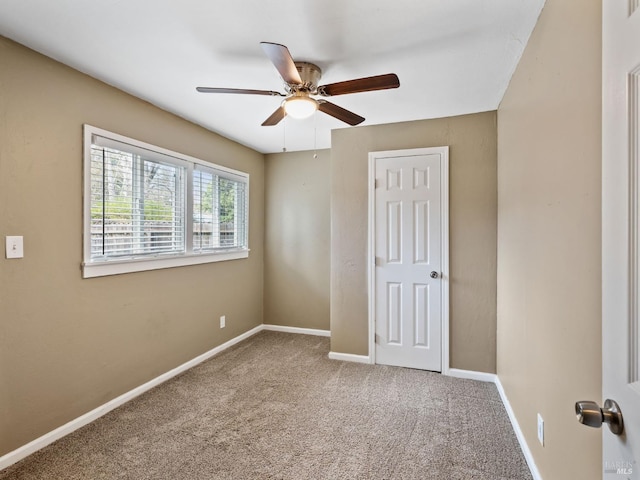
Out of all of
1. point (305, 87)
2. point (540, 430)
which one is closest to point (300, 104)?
point (305, 87)

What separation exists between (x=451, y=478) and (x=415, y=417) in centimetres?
59

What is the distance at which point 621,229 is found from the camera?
0.65 m

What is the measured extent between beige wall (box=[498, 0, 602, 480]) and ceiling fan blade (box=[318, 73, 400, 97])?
717 millimetres

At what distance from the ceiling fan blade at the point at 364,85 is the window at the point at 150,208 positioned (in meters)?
1.67

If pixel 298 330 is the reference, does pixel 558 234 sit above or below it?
above

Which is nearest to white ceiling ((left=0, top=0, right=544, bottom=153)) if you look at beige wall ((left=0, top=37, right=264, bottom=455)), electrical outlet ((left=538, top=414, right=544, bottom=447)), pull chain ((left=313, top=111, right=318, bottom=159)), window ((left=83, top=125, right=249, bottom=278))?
beige wall ((left=0, top=37, right=264, bottom=455))

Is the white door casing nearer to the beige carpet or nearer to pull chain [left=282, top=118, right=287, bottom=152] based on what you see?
the beige carpet

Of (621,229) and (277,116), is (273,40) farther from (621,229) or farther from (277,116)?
(621,229)

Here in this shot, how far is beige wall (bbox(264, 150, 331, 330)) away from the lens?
4312 mm

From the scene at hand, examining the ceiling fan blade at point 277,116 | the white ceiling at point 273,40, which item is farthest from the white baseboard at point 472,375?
the ceiling fan blade at point 277,116

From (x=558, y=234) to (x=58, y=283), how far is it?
2.81m

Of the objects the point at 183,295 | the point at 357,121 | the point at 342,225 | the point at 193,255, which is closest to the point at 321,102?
the point at 357,121

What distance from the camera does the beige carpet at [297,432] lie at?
6.06 ft

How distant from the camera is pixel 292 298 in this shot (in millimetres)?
4449
